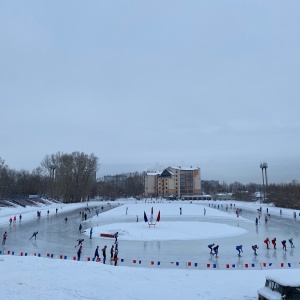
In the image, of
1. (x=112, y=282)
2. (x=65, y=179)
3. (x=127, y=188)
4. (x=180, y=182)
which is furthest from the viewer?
(x=127, y=188)

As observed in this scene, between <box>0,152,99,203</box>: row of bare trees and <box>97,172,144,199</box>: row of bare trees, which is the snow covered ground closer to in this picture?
<box>0,152,99,203</box>: row of bare trees

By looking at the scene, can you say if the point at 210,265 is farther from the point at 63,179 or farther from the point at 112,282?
the point at 63,179

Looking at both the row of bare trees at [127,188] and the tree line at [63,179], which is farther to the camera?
the row of bare trees at [127,188]

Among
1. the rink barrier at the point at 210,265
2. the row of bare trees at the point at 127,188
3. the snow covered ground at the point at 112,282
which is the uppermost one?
the row of bare trees at the point at 127,188

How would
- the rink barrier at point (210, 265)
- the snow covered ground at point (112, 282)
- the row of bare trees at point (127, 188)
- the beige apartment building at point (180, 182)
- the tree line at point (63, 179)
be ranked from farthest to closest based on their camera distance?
the beige apartment building at point (180, 182), the row of bare trees at point (127, 188), the tree line at point (63, 179), the rink barrier at point (210, 265), the snow covered ground at point (112, 282)

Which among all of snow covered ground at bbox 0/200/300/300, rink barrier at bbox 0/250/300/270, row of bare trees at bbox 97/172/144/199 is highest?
row of bare trees at bbox 97/172/144/199

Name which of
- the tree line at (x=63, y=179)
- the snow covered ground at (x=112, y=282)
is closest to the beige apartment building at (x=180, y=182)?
the tree line at (x=63, y=179)

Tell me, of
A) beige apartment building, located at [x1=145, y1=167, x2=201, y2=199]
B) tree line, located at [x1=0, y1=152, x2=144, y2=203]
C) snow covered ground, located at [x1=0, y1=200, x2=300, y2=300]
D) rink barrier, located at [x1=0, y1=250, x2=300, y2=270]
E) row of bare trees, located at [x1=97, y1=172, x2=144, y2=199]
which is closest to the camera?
snow covered ground, located at [x1=0, y1=200, x2=300, y2=300]

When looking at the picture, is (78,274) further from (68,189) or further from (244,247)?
(68,189)

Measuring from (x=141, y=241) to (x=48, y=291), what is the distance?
59.6 ft

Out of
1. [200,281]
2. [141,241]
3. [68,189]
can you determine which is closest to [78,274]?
[200,281]

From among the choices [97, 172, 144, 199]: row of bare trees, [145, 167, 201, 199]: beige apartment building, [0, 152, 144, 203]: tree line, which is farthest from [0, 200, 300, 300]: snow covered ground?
[145, 167, 201, 199]: beige apartment building

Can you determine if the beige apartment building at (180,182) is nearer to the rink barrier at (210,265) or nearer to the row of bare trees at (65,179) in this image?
the row of bare trees at (65,179)

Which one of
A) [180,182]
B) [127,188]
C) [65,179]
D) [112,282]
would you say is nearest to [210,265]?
Answer: [112,282]
